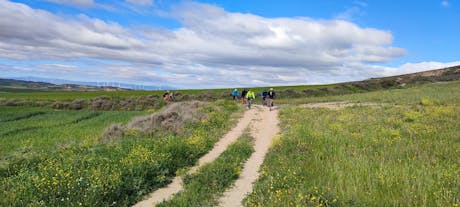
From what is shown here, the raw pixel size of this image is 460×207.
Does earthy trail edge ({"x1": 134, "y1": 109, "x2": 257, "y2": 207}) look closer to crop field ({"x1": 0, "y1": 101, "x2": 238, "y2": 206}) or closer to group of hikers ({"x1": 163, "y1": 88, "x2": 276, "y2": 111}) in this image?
crop field ({"x1": 0, "y1": 101, "x2": 238, "y2": 206})

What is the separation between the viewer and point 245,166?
948 centimetres

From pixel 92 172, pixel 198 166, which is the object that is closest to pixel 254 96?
pixel 198 166

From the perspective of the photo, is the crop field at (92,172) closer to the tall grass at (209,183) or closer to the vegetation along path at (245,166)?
the vegetation along path at (245,166)

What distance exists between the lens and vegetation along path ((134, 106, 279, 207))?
23.1ft

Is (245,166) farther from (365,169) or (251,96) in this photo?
(251,96)

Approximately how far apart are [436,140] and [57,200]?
13.4m

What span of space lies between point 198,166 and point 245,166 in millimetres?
1719

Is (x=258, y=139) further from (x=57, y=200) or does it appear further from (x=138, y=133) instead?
(x=57, y=200)

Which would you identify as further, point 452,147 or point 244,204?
point 452,147

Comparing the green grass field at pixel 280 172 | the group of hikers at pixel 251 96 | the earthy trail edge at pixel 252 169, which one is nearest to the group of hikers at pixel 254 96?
the group of hikers at pixel 251 96

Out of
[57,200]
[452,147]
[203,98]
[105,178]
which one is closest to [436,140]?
[452,147]

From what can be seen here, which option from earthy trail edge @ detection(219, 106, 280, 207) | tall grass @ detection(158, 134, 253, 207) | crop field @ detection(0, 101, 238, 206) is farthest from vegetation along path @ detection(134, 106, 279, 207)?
crop field @ detection(0, 101, 238, 206)

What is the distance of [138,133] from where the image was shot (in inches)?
587

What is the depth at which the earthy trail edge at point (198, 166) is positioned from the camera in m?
7.07
